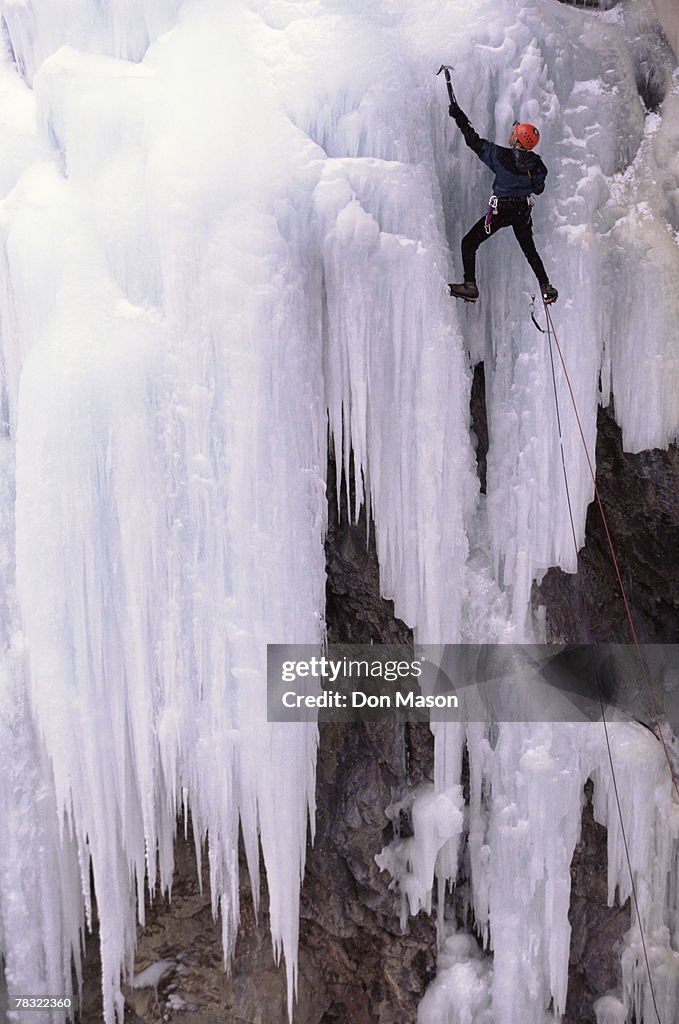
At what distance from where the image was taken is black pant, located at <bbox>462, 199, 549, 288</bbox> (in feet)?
9.11

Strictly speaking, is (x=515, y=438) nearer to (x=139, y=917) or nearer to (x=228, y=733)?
(x=228, y=733)

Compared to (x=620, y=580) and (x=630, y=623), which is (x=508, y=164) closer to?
(x=620, y=580)

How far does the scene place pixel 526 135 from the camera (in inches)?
106

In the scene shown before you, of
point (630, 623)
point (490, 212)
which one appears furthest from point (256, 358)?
point (630, 623)

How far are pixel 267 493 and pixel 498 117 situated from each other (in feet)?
4.75

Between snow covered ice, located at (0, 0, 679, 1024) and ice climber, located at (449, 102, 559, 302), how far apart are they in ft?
0.32

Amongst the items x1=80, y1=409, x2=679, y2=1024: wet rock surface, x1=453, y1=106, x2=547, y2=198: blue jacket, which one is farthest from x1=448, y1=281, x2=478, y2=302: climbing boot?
x1=80, y1=409, x2=679, y2=1024: wet rock surface

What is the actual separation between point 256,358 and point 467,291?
2.35 feet

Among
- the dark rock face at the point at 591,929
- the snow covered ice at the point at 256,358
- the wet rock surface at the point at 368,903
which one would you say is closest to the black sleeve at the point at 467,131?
the snow covered ice at the point at 256,358

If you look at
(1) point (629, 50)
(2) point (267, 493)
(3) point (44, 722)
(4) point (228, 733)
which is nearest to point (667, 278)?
(1) point (629, 50)

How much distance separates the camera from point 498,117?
2867 mm

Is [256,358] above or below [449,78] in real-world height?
below

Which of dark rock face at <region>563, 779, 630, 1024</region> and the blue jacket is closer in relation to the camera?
the blue jacket

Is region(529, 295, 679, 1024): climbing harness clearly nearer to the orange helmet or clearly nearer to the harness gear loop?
the harness gear loop
